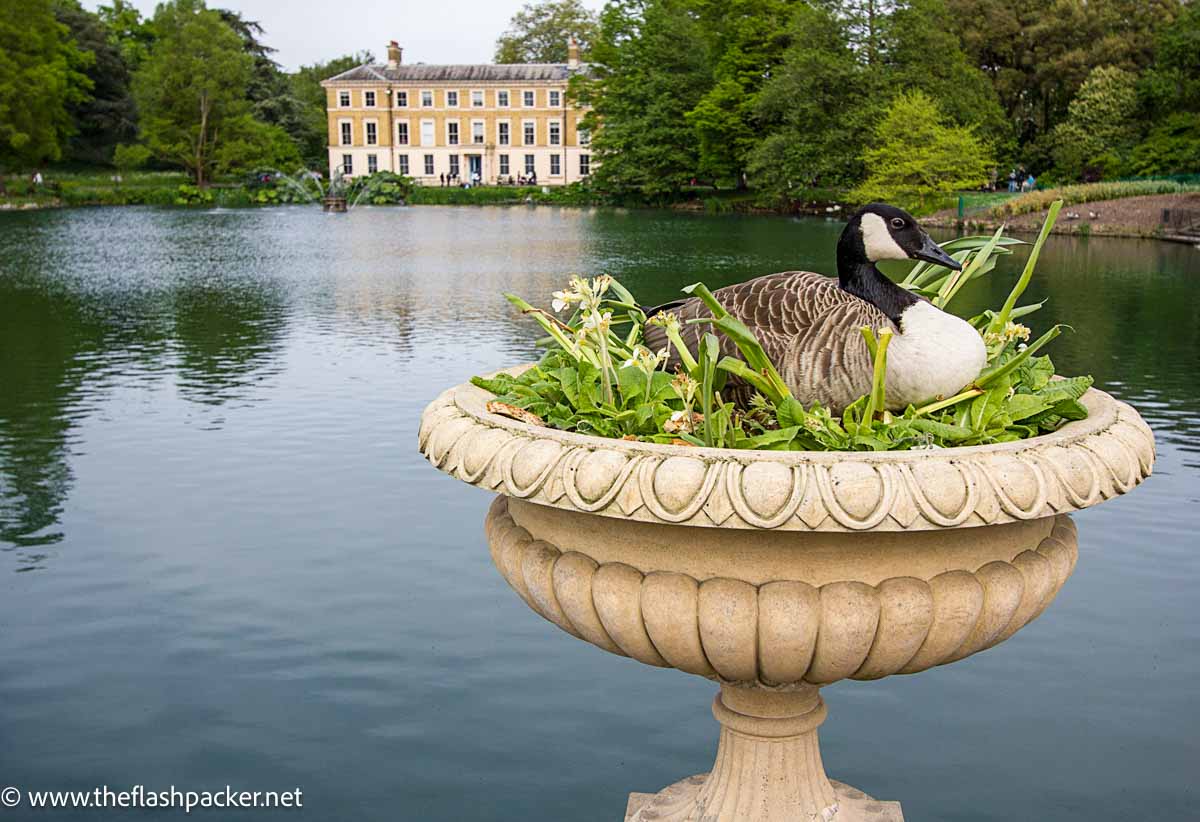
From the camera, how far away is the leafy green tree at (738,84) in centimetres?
4825

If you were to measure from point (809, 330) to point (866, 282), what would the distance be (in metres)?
0.21

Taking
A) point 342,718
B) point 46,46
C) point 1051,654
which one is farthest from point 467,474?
point 46,46

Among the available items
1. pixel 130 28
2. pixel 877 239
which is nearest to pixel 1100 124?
pixel 877 239

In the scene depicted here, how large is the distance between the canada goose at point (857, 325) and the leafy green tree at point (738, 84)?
4502cm

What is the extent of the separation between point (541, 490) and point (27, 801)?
2639 millimetres

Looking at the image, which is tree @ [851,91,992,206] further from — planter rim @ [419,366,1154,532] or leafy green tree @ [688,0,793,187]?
planter rim @ [419,366,1154,532]

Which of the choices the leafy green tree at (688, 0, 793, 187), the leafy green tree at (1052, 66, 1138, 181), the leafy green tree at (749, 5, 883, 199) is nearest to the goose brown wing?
the leafy green tree at (749, 5, 883, 199)

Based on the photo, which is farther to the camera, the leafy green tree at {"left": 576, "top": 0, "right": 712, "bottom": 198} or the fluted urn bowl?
the leafy green tree at {"left": 576, "top": 0, "right": 712, "bottom": 198}

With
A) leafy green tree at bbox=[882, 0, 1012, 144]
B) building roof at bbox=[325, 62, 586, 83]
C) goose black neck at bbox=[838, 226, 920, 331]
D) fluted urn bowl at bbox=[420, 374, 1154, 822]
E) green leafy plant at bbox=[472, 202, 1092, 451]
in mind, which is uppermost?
building roof at bbox=[325, 62, 586, 83]

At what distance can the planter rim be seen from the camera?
197 centimetres

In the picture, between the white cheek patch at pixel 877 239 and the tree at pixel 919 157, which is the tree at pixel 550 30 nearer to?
the tree at pixel 919 157

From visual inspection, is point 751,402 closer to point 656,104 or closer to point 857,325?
point 857,325

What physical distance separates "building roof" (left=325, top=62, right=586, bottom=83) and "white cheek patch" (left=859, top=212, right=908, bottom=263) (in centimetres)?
6912

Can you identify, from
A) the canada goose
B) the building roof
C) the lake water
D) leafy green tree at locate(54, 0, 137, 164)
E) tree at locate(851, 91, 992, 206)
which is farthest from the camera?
the building roof
